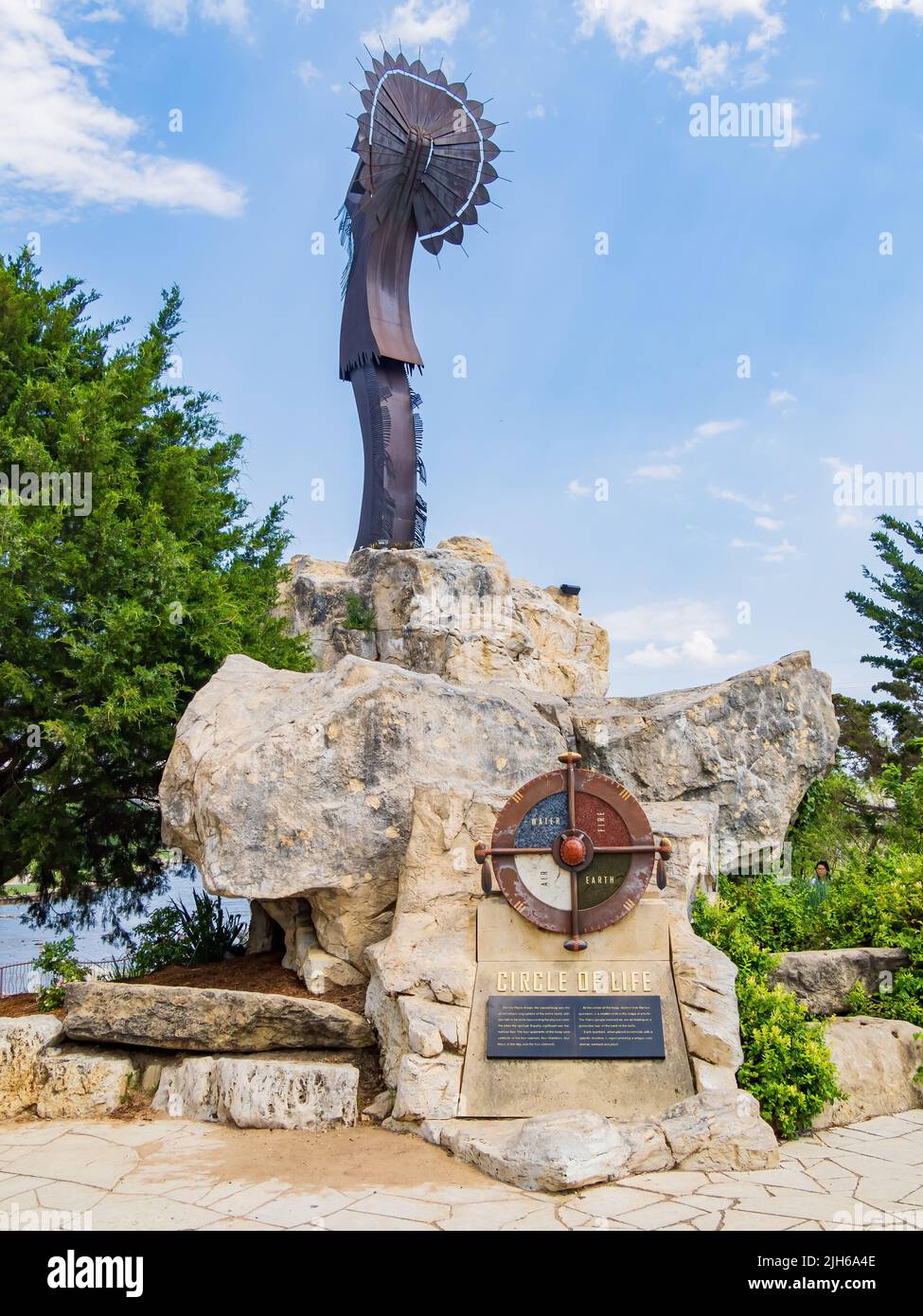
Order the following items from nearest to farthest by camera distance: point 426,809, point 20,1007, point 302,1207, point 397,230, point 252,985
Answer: point 302,1207
point 426,809
point 252,985
point 20,1007
point 397,230

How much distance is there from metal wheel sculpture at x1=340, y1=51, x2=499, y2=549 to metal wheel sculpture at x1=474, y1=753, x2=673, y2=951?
823cm

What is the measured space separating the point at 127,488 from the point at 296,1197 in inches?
269

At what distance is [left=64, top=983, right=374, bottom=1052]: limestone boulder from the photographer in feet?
21.2

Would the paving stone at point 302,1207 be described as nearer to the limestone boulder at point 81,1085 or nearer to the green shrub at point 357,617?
the limestone boulder at point 81,1085

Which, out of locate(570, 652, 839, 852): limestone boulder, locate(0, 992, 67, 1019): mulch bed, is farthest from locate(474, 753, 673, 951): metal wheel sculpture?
locate(570, 652, 839, 852): limestone boulder

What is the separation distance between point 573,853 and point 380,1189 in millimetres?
2207

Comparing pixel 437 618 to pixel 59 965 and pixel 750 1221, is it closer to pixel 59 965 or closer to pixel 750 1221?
pixel 59 965

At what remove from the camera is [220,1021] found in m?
6.52

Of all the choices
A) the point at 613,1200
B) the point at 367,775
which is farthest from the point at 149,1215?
the point at 367,775

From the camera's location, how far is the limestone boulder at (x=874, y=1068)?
6.20 meters

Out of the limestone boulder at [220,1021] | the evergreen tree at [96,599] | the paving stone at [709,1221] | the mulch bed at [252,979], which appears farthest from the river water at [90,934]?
the paving stone at [709,1221]

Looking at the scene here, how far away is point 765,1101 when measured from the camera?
5.79 m

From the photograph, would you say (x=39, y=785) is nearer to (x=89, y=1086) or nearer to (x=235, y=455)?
(x=89, y=1086)

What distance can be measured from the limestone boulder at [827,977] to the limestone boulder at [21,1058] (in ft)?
17.1
